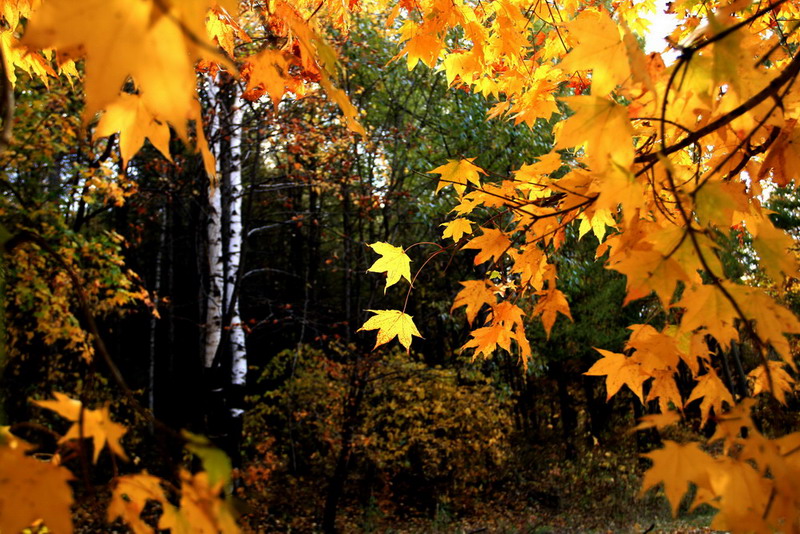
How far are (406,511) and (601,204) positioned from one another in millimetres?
8349

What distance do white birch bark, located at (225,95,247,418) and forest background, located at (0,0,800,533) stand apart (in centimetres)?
3

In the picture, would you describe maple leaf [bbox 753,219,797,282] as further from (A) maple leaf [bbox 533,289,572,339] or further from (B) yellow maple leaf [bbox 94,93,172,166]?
(B) yellow maple leaf [bbox 94,93,172,166]

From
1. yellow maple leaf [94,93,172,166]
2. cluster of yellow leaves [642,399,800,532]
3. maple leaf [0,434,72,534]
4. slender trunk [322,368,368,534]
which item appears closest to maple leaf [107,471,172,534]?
maple leaf [0,434,72,534]

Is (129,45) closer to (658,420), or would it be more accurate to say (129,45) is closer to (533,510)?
(658,420)

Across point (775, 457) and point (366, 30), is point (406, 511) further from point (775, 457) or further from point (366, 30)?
point (775, 457)

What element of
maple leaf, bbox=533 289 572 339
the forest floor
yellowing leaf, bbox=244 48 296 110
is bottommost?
the forest floor

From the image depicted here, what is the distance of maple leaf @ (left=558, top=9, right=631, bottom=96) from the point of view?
902mm

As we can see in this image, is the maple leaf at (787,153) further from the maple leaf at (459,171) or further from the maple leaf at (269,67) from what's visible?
the maple leaf at (269,67)

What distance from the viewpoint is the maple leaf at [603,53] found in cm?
90

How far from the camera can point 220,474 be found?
587 mm

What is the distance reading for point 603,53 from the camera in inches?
35.9

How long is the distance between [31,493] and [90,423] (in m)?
0.22

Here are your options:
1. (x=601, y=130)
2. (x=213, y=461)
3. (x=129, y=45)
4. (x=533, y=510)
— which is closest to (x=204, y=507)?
(x=213, y=461)

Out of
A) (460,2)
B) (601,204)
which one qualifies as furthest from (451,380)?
(601,204)
